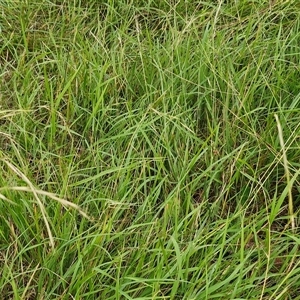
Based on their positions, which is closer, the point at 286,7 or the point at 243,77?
the point at 243,77

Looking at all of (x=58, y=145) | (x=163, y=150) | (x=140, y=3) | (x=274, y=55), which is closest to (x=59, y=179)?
(x=58, y=145)

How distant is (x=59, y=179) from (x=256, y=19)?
94 cm

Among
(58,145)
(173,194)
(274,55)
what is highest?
(274,55)

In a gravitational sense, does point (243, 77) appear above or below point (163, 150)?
above

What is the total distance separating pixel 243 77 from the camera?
176 centimetres

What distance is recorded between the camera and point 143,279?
1.24m

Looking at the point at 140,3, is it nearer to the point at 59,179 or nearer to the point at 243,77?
the point at 243,77

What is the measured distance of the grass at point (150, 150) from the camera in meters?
1.30

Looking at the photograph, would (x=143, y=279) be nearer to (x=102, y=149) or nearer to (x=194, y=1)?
(x=102, y=149)

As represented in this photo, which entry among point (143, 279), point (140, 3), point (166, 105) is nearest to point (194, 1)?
point (140, 3)

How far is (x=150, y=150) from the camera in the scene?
1590 mm

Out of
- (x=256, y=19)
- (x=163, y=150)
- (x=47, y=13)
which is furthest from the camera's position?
(x=47, y=13)

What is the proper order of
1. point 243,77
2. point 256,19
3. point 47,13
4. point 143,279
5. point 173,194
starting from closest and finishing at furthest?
point 143,279, point 173,194, point 243,77, point 256,19, point 47,13

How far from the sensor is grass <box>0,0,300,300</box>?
130 centimetres
